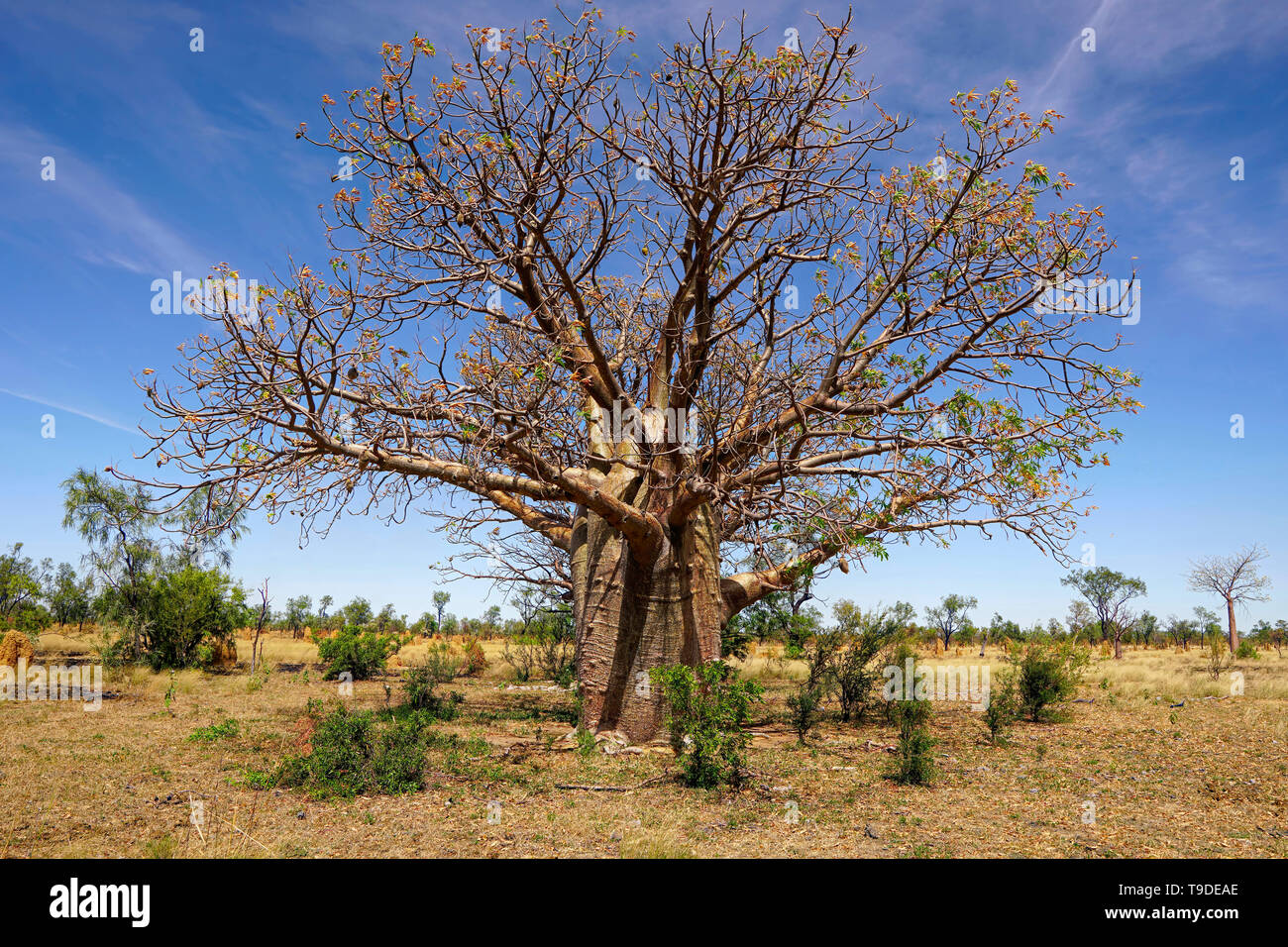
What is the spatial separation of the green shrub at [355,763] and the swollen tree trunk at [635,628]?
2.40 m

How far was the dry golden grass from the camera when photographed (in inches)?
201

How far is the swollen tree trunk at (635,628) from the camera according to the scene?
907 cm

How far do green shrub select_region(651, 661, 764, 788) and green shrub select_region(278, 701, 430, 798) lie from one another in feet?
8.08

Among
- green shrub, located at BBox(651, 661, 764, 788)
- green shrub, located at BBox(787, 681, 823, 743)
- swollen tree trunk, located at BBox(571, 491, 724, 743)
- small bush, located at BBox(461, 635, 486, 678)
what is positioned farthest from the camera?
small bush, located at BBox(461, 635, 486, 678)

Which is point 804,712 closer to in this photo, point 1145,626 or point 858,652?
point 858,652

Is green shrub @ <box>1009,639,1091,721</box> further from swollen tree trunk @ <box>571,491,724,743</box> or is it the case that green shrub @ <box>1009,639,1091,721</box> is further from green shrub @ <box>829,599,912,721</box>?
swollen tree trunk @ <box>571,491,724,743</box>

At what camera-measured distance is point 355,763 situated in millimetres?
6801

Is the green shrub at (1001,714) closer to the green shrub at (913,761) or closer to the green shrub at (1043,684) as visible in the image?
the green shrub at (1043,684)

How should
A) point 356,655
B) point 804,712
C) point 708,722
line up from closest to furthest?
point 708,722 → point 804,712 → point 356,655

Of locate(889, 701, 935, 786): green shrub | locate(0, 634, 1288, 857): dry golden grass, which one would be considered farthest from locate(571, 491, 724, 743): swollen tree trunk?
locate(889, 701, 935, 786): green shrub

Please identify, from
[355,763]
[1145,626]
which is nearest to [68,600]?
[355,763]

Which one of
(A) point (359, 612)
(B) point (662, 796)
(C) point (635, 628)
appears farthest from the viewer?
(A) point (359, 612)

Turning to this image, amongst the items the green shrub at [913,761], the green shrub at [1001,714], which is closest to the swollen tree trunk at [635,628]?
the green shrub at [913,761]

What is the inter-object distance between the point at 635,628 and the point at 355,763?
3.51 metres
